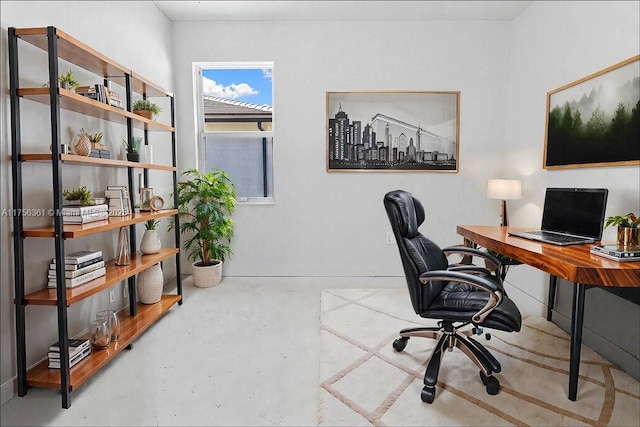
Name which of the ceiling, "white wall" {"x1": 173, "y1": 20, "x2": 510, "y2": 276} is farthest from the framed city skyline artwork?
the ceiling

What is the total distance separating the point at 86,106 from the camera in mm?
2205

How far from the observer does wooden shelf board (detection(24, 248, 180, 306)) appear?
187 centimetres

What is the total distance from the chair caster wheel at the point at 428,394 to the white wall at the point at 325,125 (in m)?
2.22

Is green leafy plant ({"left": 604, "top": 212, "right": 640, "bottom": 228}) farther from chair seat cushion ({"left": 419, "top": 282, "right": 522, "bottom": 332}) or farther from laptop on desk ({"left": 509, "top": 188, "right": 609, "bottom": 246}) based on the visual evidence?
chair seat cushion ({"left": 419, "top": 282, "right": 522, "bottom": 332})

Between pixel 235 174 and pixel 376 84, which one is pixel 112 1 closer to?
pixel 235 174

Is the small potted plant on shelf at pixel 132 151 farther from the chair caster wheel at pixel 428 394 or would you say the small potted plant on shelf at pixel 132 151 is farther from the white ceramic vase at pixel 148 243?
the chair caster wheel at pixel 428 394

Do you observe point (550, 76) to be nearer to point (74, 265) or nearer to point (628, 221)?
point (628, 221)

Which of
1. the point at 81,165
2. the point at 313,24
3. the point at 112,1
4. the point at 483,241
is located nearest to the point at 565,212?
the point at 483,241

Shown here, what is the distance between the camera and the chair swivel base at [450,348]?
73.5 inches

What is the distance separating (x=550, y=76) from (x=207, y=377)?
3.52 m

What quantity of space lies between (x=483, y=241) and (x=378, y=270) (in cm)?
171

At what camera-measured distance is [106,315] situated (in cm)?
223

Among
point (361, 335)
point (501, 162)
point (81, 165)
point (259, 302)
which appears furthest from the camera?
point (501, 162)

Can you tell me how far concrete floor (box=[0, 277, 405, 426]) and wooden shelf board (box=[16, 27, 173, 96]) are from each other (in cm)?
185
